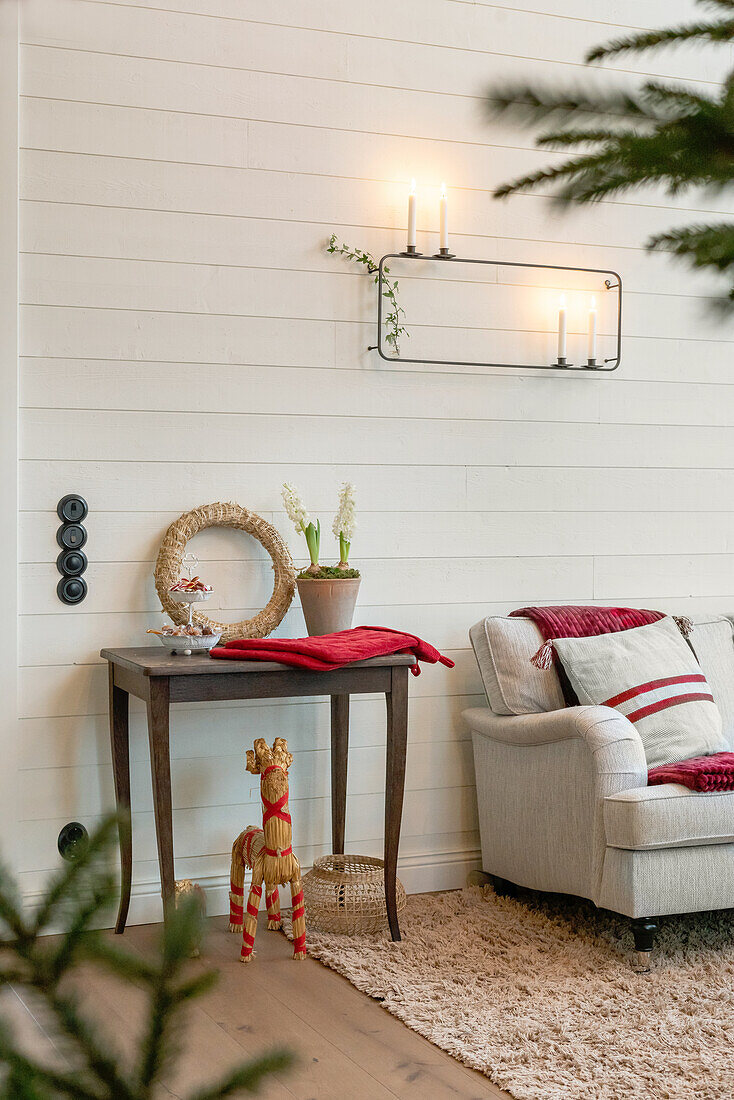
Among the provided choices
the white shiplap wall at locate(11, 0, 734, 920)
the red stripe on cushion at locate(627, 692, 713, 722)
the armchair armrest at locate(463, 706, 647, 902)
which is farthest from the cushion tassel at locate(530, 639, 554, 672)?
the white shiplap wall at locate(11, 0, 734, 920)

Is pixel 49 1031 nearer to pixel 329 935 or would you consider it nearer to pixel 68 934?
pixel 68 934

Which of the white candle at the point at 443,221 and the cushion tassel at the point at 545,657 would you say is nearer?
the cushion tassel at the point at 545,657

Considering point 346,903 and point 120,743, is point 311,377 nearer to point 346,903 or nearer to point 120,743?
point 120,743

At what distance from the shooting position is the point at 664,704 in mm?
3186

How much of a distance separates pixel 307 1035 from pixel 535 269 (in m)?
2.47

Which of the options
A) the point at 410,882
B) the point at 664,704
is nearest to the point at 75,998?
the point at 664,704

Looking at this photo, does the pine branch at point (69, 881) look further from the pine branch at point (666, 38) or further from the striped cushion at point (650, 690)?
the striped cushion at point (650, 690)

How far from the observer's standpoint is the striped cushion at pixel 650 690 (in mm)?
3139

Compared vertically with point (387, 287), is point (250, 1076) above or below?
below

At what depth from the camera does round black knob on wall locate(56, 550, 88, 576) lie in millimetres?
3143

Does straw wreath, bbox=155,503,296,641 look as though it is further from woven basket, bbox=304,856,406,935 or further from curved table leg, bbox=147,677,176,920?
woven basket, bbox=304,856,406,935

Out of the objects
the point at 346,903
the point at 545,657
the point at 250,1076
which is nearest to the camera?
the point at 250,1076

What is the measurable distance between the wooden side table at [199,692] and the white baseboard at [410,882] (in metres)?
0.14

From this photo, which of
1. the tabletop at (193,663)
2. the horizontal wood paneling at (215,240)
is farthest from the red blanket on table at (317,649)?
the horizontal wood paneling at (215,240)
